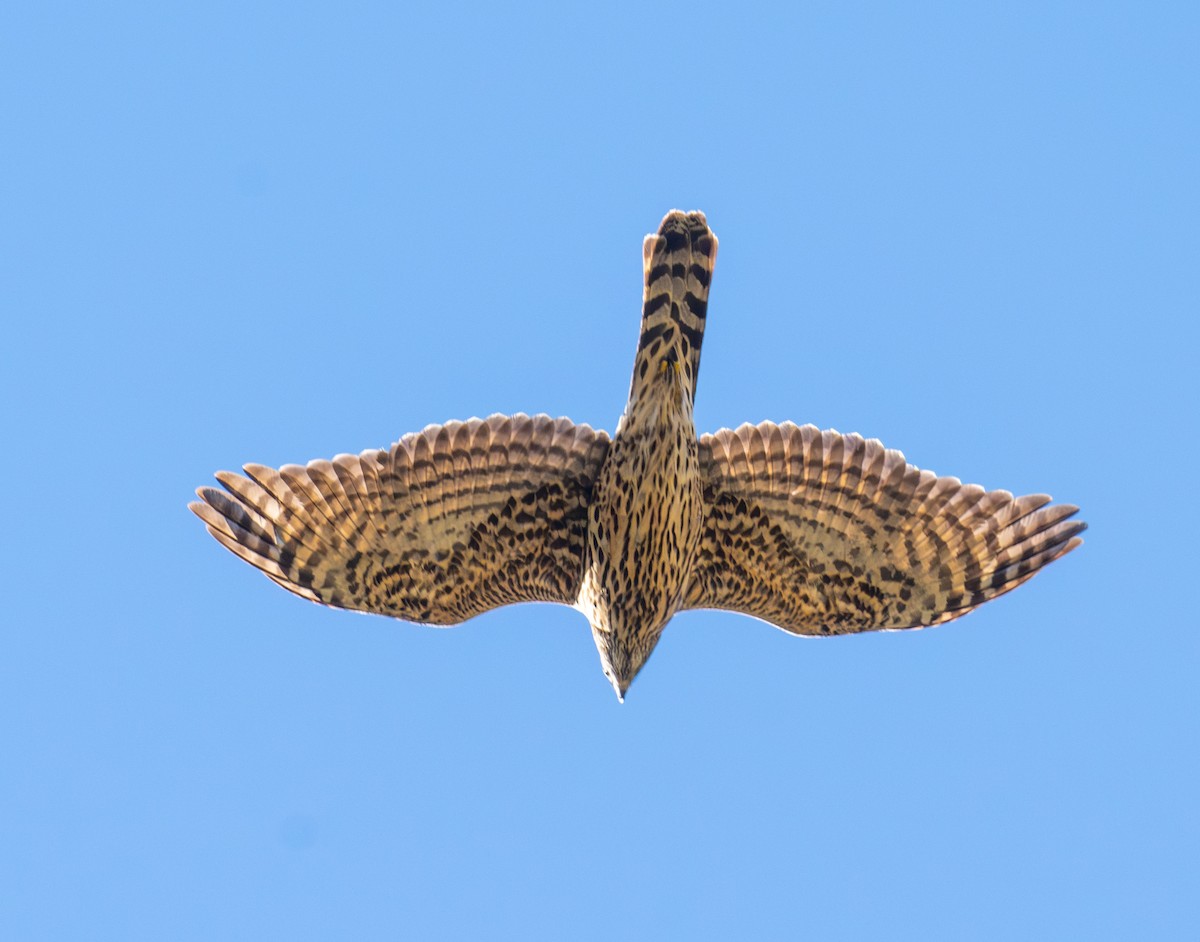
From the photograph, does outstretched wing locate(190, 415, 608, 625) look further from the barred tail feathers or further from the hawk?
the barred tail feathers

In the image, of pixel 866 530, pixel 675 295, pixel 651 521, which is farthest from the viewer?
pixel 866 530

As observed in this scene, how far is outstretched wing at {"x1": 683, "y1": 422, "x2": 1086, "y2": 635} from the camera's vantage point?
14.8m

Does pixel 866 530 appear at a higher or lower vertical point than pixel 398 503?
higher

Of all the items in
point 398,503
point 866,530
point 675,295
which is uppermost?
point 675,295

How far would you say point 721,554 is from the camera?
49.0 feet

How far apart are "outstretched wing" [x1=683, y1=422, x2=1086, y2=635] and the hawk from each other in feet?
0.04

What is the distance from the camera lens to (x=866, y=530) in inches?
585

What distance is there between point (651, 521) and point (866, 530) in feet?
5.37

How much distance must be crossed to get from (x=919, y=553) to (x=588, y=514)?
2.31 meters

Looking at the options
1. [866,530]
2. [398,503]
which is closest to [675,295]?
[866,530]

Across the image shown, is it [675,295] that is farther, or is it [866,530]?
[866,530]

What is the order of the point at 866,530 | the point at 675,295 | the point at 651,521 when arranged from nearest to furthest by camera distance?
1. the point at 651,521
2. the point at 675,295
3. the point at 866,530

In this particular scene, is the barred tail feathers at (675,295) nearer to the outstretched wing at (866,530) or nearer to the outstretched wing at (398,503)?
the outstretched wing at (398,503)

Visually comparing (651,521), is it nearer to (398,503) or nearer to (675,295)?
(675,295)
